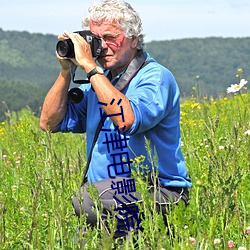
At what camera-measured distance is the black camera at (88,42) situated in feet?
10.7

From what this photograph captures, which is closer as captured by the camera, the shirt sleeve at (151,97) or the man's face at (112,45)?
the shirt sleeve at (151,97)

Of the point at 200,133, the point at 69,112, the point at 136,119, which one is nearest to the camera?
the point at 136,119

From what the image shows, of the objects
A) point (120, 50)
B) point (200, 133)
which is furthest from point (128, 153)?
point (200, 133)

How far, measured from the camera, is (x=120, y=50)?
338 cm

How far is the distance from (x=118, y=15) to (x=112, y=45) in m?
0.15

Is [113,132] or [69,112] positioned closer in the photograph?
[113,132]

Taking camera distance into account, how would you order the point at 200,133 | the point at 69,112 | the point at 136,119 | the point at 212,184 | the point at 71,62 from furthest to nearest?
1. the point at 200,133
2. the point at 69,112
3. the point at 71,62
4. the point at 136,119
5. the point at 212,184

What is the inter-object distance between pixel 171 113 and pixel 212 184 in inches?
31.5

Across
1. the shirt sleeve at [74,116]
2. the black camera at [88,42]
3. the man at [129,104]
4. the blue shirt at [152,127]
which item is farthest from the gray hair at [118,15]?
the shirt sleeve at [74,116]

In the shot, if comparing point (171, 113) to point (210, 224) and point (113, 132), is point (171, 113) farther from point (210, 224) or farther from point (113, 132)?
point (210, 224)

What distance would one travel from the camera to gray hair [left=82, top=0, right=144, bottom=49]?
11.0 feet

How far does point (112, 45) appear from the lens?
11.0 feet

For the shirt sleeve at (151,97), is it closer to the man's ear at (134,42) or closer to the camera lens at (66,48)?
the man's ear at (134,42)

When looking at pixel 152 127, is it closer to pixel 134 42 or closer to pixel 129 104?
pixel 129 104
